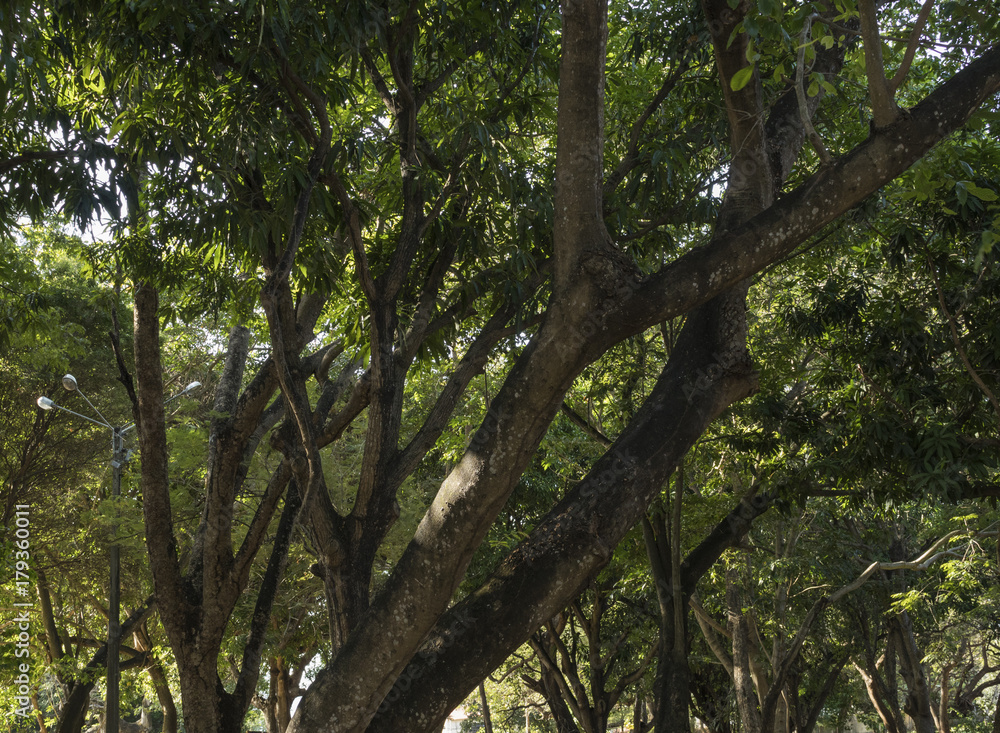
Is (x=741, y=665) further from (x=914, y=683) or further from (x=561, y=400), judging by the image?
(x=561, y=400)

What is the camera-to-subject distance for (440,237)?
5652mm

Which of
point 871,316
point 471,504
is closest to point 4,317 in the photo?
point 471,504

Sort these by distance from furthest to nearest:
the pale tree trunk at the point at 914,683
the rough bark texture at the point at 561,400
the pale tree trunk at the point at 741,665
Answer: the pale tree trunk at the point at 914,683 → the pale tree trunk at the point at 741,665 → the rough bark texture at the point at 561,400

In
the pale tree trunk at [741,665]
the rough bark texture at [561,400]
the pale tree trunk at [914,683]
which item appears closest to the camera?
the rough bark texture at [561,400]

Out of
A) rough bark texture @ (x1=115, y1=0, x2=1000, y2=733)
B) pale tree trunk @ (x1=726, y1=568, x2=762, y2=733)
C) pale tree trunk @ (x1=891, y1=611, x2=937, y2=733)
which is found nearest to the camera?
rough bark texture @ (x1=115, y1=0, x2=1000, y2=733)

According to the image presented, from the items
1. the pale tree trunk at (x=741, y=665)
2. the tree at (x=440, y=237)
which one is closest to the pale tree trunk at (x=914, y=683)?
the pale tree trunk at (x=741, y=665)

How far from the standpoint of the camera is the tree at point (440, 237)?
317 cm

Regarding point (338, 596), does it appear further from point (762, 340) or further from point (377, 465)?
point (762, 340)

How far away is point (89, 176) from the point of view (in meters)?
4.62

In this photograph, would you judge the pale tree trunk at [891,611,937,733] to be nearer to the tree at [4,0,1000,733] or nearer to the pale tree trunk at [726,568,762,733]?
the pale tree trunk at [726,568,762,733]

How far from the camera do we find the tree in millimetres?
3172

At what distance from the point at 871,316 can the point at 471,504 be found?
6.02m

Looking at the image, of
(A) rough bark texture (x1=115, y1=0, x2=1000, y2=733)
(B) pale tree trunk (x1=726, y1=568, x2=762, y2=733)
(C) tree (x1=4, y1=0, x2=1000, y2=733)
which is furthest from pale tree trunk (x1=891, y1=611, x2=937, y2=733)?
→ (A) rough bark texture (x1=115, y1=0, x2=1000, y2=733)

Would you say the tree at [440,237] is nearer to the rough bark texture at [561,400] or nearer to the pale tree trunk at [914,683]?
the rough bark texture at [561,400]
